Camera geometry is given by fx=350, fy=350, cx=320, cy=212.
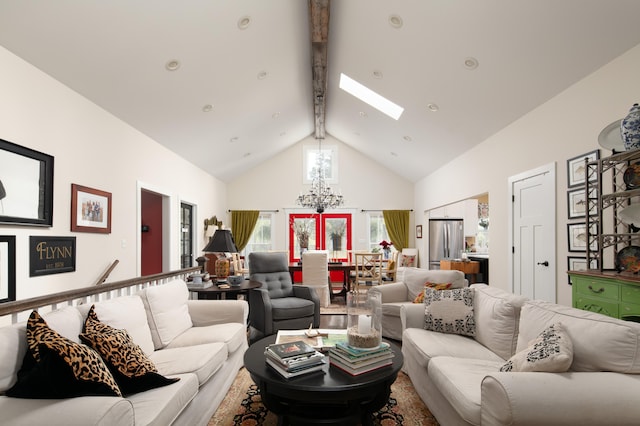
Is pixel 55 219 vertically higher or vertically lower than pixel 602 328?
higher

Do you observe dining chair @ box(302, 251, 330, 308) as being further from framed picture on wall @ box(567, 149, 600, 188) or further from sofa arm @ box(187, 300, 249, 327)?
framed picture on wall @ box(567, 149, 600, 188)

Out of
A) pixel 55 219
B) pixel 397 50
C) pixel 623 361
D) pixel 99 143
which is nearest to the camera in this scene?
pixel 623 361

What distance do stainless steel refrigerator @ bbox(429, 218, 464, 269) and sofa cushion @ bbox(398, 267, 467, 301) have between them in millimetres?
3811

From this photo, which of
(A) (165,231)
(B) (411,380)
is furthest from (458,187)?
(A) (165,231)

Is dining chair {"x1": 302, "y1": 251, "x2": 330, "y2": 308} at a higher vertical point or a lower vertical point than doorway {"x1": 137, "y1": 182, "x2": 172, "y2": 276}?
lower

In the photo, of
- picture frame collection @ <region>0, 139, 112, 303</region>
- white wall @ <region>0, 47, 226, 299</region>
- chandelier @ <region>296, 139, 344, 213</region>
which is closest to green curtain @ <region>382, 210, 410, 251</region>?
chandelier @ <region>296, 139, 344, 213</region>

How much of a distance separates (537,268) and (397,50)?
3.01 metres

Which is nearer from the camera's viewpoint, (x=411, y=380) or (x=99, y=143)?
(x=411, y=380)

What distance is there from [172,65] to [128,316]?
2.74m

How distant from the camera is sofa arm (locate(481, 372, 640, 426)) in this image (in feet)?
4.79

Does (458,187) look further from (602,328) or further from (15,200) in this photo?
(15,200)

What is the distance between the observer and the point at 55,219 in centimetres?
319

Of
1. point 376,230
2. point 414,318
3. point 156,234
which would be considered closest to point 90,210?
point 156,234

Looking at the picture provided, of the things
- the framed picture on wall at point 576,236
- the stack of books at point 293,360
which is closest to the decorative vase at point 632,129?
the framed picture on wall at point 576,236
